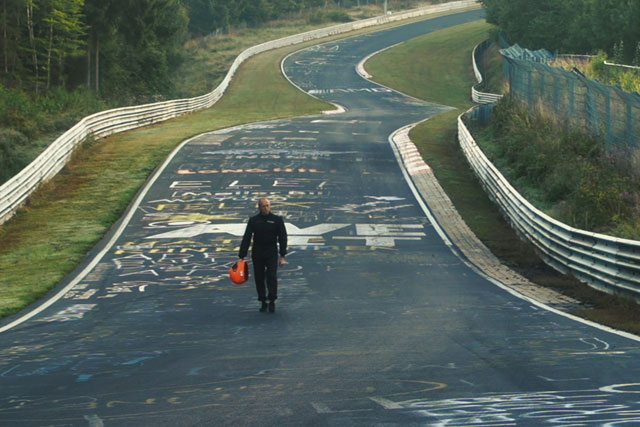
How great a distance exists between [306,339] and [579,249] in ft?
25.2

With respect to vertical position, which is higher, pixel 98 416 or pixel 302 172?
pixel 98 416

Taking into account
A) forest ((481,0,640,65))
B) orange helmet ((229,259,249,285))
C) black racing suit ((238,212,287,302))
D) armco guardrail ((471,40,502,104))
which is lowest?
armco guardrail ((471,40,502,104))

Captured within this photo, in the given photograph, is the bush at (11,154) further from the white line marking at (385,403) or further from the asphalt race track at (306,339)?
the white line marking at (385,403)

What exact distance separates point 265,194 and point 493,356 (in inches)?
741

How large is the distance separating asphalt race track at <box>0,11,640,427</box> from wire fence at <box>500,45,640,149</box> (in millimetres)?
5021

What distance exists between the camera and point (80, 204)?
1099 inches

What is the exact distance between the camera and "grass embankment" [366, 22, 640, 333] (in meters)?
16.4

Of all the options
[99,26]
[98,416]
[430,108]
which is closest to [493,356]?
[98,416]

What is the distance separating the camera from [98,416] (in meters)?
8.48

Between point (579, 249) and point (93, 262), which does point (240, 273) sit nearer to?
point (93, 262)

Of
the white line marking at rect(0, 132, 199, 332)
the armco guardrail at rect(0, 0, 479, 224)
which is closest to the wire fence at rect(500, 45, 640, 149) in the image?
the white line marking at rect(0, 132, 199, 332)

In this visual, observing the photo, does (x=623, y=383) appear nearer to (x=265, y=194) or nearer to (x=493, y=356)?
(x=493, y=356)

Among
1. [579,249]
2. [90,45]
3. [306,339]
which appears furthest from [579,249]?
[90,45]

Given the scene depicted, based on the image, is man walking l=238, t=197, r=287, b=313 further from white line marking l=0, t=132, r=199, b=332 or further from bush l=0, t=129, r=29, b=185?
bush l=0, t=129, r=29, b=185
